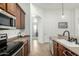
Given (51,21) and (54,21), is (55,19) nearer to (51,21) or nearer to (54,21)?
(54,21)

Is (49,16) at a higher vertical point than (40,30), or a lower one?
higher

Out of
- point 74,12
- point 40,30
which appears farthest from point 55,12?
point 40,30

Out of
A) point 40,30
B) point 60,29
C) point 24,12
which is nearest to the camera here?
point 24,12

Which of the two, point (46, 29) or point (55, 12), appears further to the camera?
point (46, 29)

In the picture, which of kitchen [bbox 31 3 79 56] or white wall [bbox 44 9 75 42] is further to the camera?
white wall [bbox 44 9 75 42]

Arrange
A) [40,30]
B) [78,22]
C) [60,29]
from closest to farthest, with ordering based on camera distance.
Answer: [78,22], [60,29], [40,30]

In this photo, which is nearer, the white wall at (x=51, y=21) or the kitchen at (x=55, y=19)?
the kitchen at (x=55, y=19)

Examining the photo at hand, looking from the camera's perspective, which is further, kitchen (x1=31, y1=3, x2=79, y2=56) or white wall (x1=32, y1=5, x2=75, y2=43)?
white wall (x1=32, y1=5, x2=75, y2=43)

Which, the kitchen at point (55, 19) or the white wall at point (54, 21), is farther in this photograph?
the white wall at point (54, 21)

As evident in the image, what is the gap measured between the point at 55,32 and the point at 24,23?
11.0 feet

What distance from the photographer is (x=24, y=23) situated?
148 inches

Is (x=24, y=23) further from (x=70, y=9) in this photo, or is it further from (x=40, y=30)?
(x=40, y=30)

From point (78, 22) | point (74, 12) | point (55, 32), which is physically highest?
point (74, 12)

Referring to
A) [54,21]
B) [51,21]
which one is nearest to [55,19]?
[54,21]
